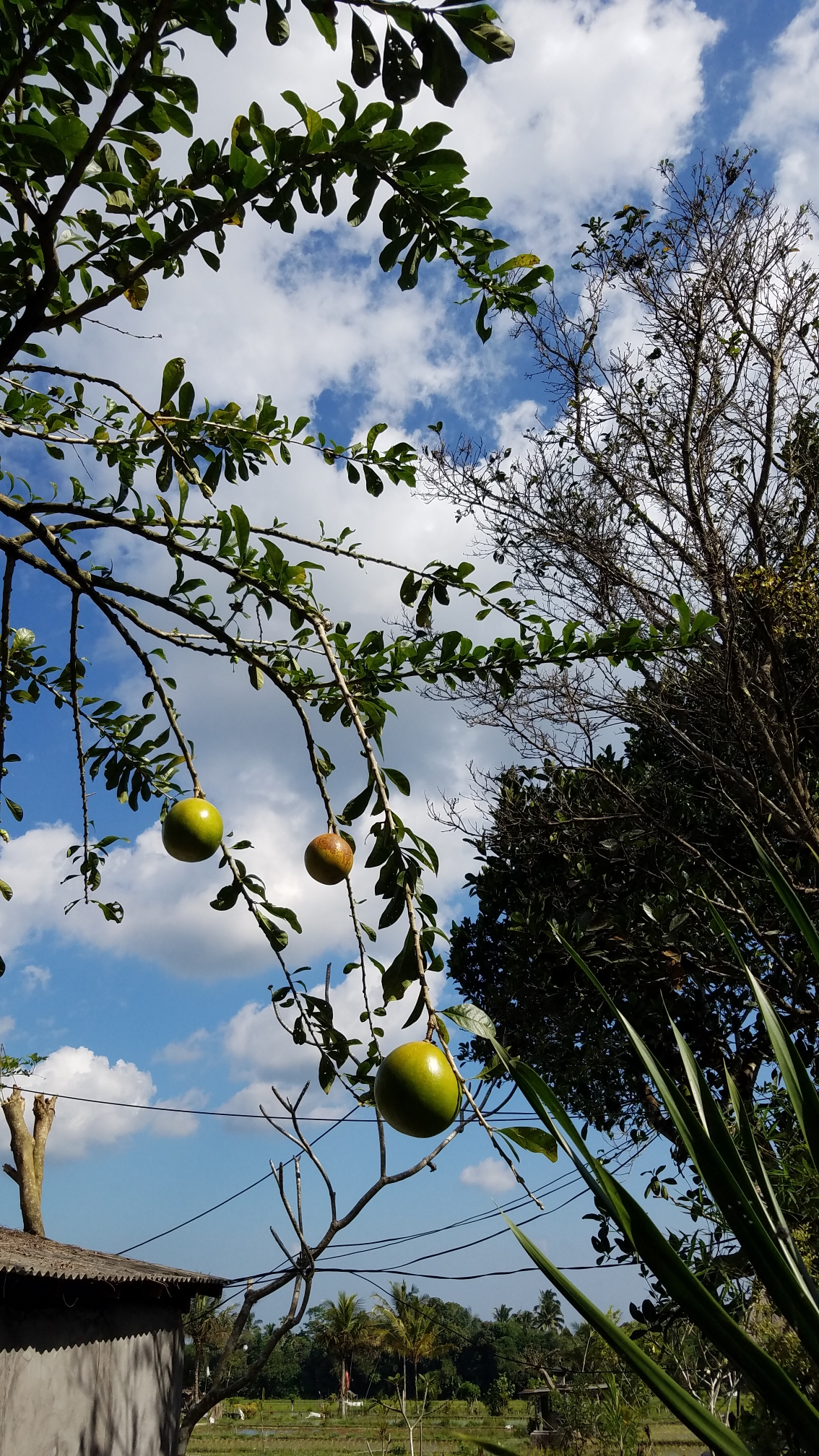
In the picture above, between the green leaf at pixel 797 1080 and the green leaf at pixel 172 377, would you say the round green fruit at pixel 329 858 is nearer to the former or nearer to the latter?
the green leaf at pixel 797 1080

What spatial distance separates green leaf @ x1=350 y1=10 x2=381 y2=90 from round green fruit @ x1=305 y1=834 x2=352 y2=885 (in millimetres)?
1009

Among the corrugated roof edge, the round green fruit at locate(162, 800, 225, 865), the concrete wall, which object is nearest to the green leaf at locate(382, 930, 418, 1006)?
the round green fruit at locate(162, 800, 225, 865)

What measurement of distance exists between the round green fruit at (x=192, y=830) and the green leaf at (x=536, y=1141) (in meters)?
0.87

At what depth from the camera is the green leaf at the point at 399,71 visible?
1.10 metres

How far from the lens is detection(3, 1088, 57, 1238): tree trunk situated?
10531 mm

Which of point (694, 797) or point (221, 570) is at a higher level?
point (694, 797)

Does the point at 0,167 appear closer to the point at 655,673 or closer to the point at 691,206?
the point at 655,673

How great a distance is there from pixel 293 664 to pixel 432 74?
1090 mm

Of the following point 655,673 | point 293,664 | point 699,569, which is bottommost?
point 293,664

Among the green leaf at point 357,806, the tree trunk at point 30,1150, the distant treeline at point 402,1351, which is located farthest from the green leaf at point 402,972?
the distant treeline at point 402,1351

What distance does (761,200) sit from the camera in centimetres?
658

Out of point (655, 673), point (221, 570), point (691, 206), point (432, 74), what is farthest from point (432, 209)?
point (691, 206)

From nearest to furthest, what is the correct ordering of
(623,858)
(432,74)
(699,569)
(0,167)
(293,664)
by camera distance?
(432,74)
(0,167)
(293,664)
(623,858)
(699,569)

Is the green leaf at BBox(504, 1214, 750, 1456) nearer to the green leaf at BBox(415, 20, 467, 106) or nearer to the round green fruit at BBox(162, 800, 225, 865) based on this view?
the round green fruit at BBox(162, 800, 225, 865)
